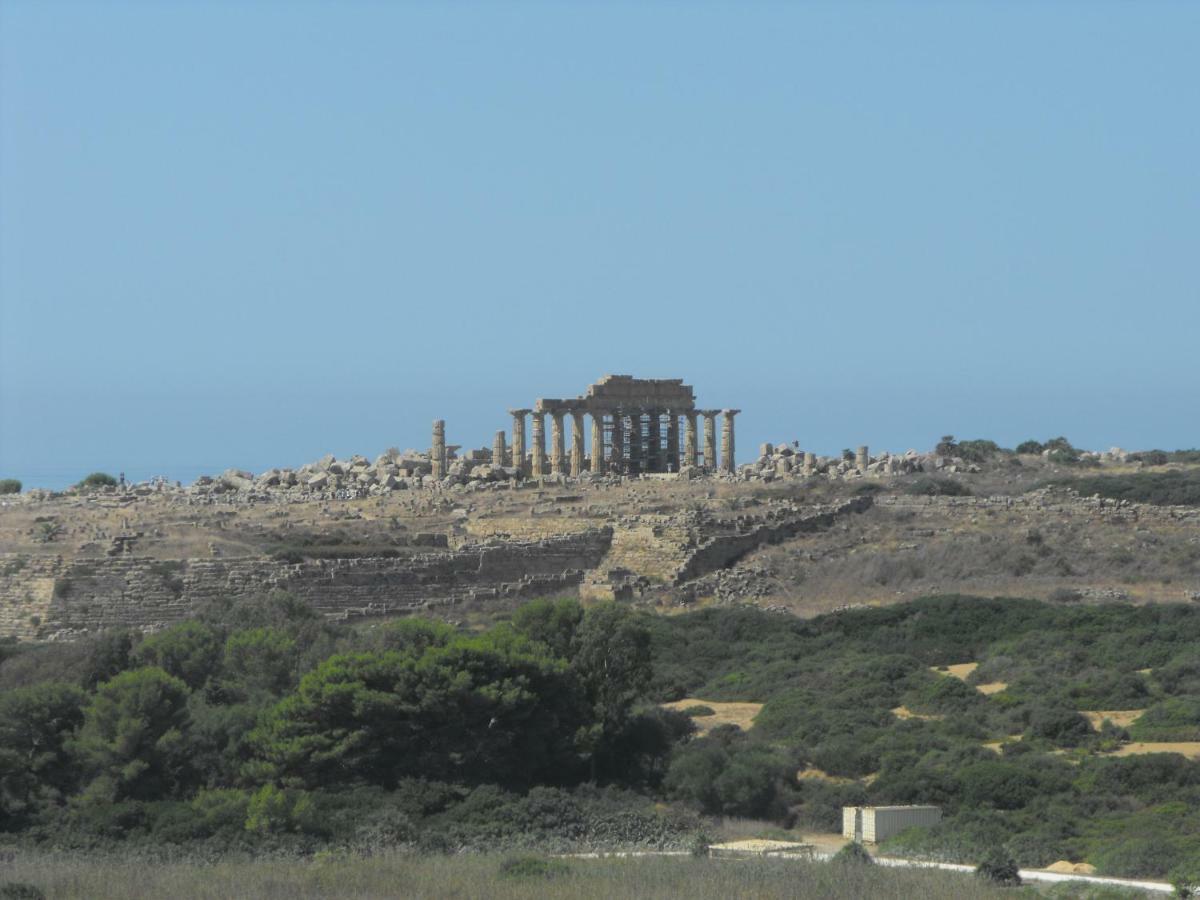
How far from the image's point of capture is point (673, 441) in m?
71.9

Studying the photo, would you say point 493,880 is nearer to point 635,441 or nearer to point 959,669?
point 959,669

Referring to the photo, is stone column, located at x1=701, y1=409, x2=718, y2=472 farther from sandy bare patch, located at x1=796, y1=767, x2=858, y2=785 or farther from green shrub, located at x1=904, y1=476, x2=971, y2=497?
sandy bare patch, located at x1=796, y1=767, x2=858, y2=785

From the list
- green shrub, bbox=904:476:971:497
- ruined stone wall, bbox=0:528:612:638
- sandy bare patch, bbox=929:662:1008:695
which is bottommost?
sandy bare patch, bbox=929:662:1008:695

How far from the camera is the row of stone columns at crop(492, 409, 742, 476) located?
227ft

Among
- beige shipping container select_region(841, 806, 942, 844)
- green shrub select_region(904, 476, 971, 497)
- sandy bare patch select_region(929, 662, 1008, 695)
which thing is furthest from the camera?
green shrub select_region(904, 476, 971, 497)

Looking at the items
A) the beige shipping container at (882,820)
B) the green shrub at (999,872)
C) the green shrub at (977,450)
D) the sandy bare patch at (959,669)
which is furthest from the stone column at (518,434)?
the green shrub at (999,872)

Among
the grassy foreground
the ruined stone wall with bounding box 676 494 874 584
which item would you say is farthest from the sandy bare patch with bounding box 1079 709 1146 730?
the ruined stone wall with bounding box 676 494 874 584

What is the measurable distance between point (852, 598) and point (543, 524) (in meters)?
8.87

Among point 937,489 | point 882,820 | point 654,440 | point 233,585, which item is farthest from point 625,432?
point 882,820

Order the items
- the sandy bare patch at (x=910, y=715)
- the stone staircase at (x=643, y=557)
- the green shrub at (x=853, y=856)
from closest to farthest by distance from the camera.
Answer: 1. the green shrub at (x=853, y=856)
2. the sandy bare patch at (x=910, y=715)
3. the stone staircase at (x=643, y=557)

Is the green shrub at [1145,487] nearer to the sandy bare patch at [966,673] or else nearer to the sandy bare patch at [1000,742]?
the sandy bare patch at [966,673]

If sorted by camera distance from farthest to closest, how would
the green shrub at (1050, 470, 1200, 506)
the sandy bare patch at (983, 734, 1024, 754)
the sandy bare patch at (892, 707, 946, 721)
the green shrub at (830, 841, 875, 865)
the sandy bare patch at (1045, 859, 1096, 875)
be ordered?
the green shrub at (1050, 470, 1200, 506)
the sandy bare patch at (892, 707, 946, 721)
the sandy bare patch at (983, 734, 1024, 754)
the sandy bare patch at (1045, 859, 1096, 875)
the green shrub at (830, 841, 875, 865)

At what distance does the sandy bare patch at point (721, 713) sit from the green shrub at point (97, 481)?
110 ft

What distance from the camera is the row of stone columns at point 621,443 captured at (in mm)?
69250
